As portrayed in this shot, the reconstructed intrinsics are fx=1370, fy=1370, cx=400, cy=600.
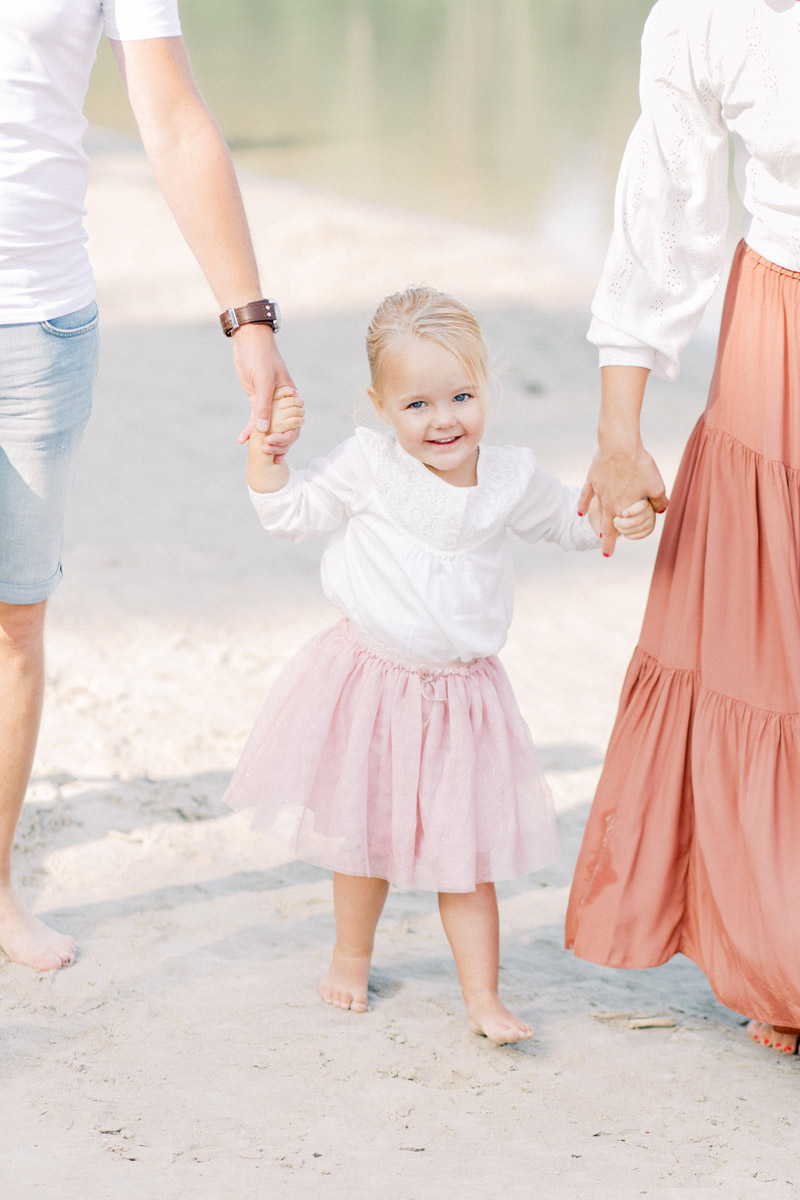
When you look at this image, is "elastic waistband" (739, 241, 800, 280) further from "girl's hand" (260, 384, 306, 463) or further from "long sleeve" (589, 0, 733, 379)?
"girl's hand" (260, 384, 306, 463)

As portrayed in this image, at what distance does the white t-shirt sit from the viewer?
1795mm

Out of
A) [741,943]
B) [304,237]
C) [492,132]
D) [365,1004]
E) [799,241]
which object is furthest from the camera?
[492,132]

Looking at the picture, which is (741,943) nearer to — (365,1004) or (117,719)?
(365,1004)

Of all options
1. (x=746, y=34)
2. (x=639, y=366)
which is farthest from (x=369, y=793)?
(x=746, y=34)

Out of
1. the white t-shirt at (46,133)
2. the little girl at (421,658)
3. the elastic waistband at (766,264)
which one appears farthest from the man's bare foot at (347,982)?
the elastic waistband at (766,264)

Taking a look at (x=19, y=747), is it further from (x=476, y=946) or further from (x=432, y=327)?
(x=432, y=327)

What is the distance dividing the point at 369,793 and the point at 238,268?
33.0 inches

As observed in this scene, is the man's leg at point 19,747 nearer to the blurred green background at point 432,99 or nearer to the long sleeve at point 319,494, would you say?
the long sleeve at point 319,494

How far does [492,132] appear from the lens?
526 inches

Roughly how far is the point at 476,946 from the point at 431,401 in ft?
2.90

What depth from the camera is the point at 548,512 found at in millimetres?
2240

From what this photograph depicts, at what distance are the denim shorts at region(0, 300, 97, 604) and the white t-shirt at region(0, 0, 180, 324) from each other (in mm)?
44

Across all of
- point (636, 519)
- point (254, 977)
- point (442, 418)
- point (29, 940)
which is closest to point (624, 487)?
point (636, 519)

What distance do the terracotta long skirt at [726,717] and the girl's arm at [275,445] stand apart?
64 centimetres
